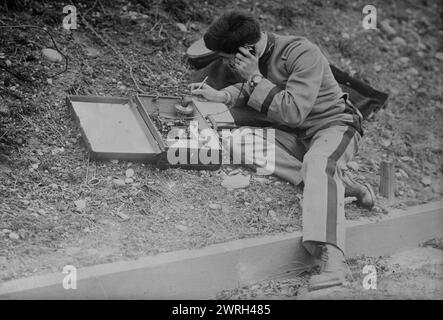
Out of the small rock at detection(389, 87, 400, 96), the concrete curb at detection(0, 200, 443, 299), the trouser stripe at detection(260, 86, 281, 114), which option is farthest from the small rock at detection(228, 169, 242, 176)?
the small rock at detection(389, 87, 400, 96)

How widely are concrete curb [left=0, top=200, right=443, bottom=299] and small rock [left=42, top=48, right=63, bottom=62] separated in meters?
1.91

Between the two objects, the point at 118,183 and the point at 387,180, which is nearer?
the point at 118,183

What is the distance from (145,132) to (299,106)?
99cm

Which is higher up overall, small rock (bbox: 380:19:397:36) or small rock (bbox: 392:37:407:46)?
small rock (bbox: 380:19:397:36)

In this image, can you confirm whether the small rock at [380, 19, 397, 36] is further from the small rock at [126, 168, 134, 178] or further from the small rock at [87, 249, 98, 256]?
the small rock at [87, 249, 98, 256]

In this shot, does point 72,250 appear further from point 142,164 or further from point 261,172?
point 261,172

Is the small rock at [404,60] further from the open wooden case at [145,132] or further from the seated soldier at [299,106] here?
the open wooden case at [145,132]

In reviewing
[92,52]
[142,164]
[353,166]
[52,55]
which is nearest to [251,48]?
[142,164]

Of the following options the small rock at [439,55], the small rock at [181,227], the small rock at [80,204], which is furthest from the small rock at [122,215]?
the small rock at [439,55]

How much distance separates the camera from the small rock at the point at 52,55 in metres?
4.31

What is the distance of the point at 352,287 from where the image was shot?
3.17 m

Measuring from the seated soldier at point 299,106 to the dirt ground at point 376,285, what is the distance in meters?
0.25

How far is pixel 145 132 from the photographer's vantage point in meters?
3.88

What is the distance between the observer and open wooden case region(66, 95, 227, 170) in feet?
12.1
